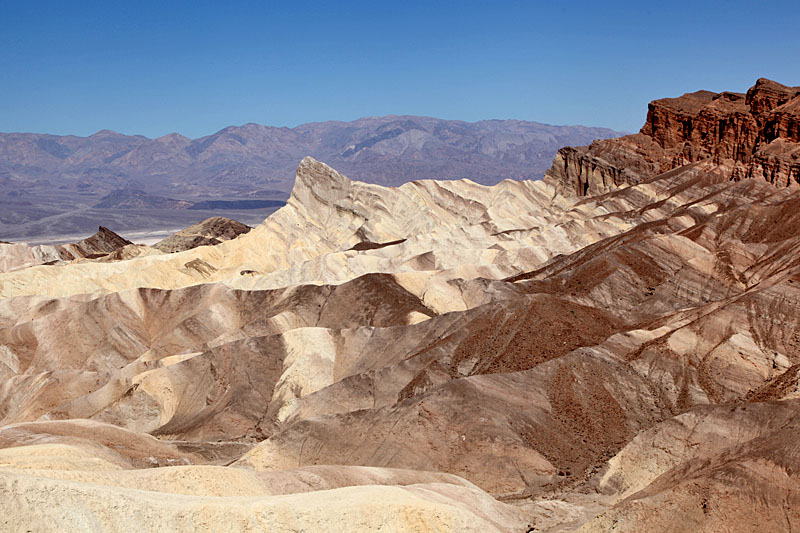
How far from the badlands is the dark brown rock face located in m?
0.56

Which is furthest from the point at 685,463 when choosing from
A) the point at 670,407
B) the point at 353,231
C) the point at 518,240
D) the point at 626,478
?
the point at 353,231

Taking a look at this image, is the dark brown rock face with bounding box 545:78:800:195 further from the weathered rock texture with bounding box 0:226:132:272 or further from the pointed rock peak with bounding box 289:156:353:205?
the weathered rock texture with bounding box 0:226:132:272

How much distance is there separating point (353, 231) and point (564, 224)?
2376 centimetres

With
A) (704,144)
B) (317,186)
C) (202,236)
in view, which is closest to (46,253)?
(202,236)

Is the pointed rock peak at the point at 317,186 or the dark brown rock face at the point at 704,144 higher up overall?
the dark brown rock face at the point at 704,144

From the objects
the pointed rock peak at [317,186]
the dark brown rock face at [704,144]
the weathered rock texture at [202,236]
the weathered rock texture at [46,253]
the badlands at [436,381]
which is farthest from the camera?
the weathered rock texture at [202,236]

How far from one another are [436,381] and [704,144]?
60.4 meters

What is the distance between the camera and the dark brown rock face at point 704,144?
2731 inches

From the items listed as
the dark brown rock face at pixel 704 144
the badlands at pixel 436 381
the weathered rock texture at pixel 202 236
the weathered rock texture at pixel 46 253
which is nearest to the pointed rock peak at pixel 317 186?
the badlands at pixel 436 381

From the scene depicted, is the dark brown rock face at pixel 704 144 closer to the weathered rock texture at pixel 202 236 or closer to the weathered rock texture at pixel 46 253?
Result: the weathered rock texture at pixel 202 236

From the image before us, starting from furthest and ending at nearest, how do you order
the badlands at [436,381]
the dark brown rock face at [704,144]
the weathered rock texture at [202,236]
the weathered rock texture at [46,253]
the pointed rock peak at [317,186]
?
the weathered rock texture at [202,236]
the pointed rock peak at [317,186]
the weathered rock texture at [46,253]
the dark brown rock face at [704,144]
the badlands at [436,381]

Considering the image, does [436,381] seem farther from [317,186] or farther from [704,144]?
[704,144]

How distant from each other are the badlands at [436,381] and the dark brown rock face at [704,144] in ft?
1.85

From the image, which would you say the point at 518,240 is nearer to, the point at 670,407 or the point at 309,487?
the point at 670,407
